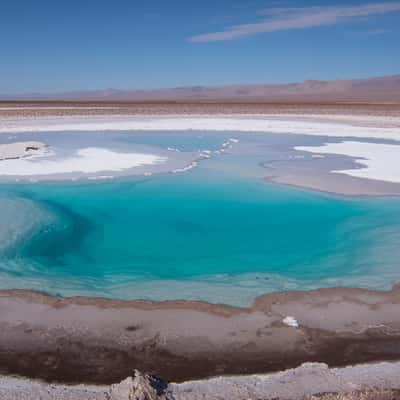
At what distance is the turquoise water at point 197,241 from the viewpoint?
502 cm

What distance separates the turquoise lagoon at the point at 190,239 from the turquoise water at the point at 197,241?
0.01 metres

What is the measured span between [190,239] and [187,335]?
2614 millimetres

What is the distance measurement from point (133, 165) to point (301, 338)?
785cm

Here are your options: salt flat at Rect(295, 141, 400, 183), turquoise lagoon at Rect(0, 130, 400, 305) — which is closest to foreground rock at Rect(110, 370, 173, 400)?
turquoise lagoon at Rect(0, 130, 400, 305)

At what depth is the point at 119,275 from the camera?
523cm

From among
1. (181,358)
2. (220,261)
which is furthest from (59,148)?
(181,358)

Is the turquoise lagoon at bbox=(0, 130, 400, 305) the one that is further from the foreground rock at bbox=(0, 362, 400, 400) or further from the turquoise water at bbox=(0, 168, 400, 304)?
the foreground rock at bbox=(0, 362, 400, 400)

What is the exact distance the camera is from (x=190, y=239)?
6438 mm

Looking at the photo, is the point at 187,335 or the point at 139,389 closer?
the point at 139,389

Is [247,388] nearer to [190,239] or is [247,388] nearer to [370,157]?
[190,239]

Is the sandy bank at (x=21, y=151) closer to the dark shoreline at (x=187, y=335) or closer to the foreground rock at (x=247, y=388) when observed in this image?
the dark shoreline at (x=187, y=335)

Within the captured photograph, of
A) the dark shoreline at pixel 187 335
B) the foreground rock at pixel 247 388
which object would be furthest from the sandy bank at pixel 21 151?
the foreground rock at pixel 247 388

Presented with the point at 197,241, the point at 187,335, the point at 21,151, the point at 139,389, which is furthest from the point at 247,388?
the point at 21,151

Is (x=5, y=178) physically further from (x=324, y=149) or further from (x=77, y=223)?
(x=324, y=149)
